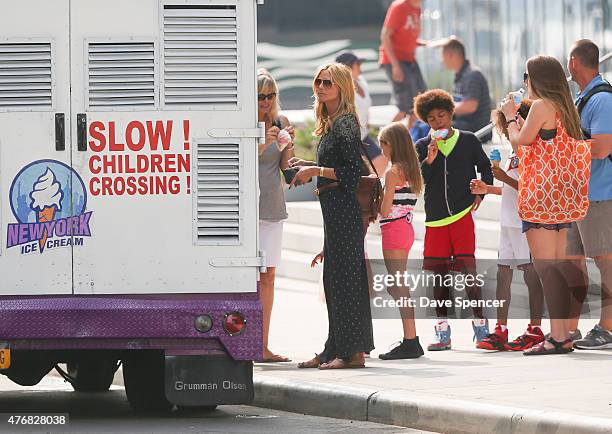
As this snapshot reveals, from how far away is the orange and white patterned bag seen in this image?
35.1 feet

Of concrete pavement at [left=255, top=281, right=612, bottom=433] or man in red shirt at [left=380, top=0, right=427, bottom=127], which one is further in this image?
man in red shirt at [left=380, top=0, right=427, bottom=127]

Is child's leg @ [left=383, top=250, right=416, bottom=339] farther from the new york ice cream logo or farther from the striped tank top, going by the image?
the new york ice cream logo

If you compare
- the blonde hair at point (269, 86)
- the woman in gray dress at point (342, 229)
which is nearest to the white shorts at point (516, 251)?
the woman in gray dress at point (342, 229)

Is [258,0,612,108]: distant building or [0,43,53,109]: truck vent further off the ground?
[258,0,612,108]: distant building

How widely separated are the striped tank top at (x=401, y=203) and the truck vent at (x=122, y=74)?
107 inches

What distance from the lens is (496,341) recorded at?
11375mm

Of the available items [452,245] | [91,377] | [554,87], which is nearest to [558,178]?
[554,87]

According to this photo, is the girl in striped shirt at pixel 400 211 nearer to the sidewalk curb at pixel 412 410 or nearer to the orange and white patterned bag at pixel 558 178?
the orange and white patterned bag at pixel 558 178

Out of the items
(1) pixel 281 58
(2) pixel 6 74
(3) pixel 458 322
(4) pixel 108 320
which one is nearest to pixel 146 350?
(4) pixel 108 320

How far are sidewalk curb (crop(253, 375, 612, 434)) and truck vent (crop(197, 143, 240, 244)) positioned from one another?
1259 mm

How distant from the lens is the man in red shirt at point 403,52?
56.9ft

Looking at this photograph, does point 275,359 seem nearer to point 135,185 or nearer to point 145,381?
point 145,381

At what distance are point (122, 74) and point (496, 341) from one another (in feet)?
12.4

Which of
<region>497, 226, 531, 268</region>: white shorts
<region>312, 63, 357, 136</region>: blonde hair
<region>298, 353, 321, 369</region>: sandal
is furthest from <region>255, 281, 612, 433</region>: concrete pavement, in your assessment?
<region>312, 63, 357, 136</region>: blonde hair
